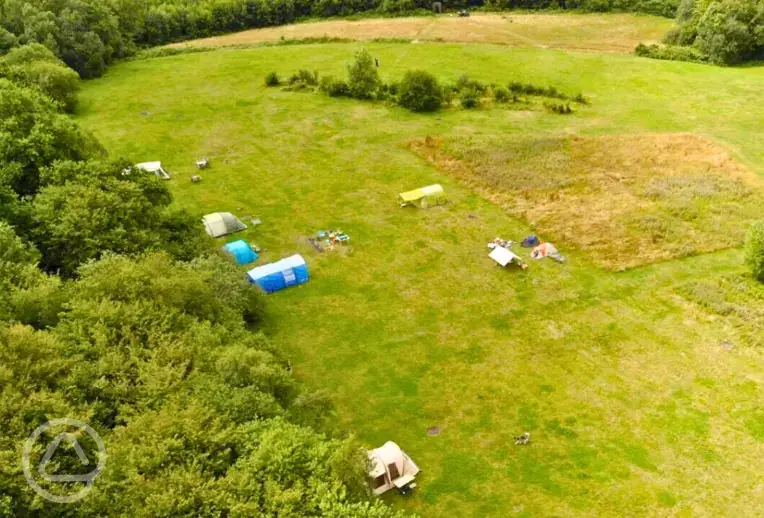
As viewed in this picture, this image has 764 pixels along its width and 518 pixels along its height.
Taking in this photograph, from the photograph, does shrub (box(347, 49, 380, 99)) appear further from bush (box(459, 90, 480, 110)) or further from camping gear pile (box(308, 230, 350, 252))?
camping gear pile (box(308, 230, 350, 252))

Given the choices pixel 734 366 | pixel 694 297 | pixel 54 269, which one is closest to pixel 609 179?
pixel 694 297

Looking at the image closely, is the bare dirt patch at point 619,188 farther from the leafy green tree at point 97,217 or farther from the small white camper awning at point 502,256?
the leafy green tree at point 97,217

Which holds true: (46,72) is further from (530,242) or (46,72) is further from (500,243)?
(530,242)

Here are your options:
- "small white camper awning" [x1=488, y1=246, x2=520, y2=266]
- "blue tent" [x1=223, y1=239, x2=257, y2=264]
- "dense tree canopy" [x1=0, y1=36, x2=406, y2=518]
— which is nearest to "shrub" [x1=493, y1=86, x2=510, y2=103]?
"small white camper awning" [x1=488, y1=246, x2=520, y2=266]

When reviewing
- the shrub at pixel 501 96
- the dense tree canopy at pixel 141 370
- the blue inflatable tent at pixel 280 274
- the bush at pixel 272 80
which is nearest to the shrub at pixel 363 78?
the bush at pixel 272 80

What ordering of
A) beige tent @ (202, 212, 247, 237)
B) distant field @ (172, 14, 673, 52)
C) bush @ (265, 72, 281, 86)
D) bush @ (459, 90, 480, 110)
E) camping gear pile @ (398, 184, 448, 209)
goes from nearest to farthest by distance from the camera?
beige tent @ (202, 212, 247, 237)
camping gear pile @ (398, 184, 448, 209)
bush @ (459, 90, 480, 110)
bush @ (265, 72, 281, 86)
distant field @ (172, 14, 673, 52)

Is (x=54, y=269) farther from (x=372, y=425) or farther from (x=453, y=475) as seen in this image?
(x=453, y=475)
